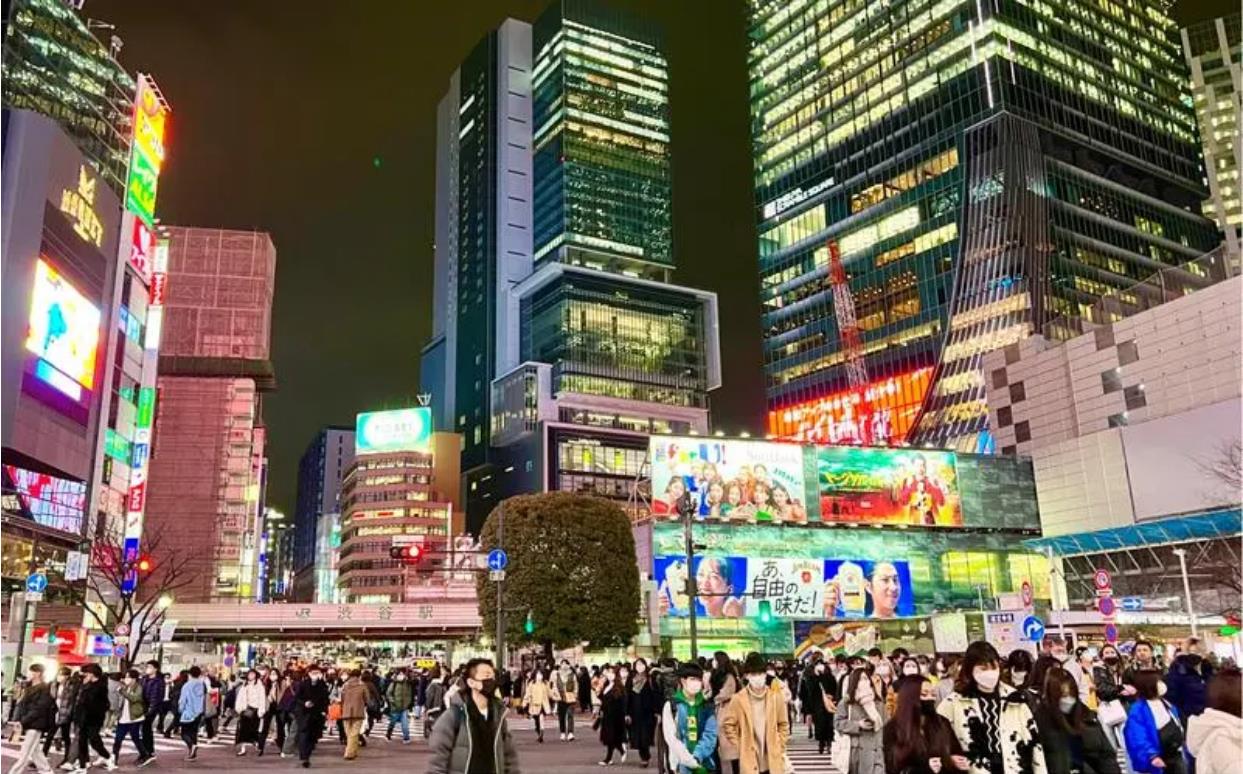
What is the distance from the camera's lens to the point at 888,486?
189 feet

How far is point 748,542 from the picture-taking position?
5381cm

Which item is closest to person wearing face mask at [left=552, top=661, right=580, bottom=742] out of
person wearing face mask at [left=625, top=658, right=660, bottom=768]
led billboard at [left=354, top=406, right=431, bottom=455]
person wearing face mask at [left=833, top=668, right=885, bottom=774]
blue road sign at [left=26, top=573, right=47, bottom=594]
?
person wearing face mask at [left=625, top=658, right=660, bottom=768]

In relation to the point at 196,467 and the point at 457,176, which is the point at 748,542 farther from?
the point at 457,176

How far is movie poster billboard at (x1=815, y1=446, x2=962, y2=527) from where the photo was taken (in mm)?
56188

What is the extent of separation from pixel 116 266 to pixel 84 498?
13635mm

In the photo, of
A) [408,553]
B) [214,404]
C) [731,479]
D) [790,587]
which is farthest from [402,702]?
[214,404]

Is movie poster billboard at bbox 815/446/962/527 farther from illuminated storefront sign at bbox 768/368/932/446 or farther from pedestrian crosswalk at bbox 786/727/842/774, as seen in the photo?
pedestrian crosswalk at bbox 786/727/842/774

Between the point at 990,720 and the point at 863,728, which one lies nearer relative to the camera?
the point at 990,720

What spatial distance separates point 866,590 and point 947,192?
180 ft

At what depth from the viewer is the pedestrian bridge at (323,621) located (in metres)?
63.2

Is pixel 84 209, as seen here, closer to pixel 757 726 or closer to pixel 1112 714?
Result: pixel 757 726

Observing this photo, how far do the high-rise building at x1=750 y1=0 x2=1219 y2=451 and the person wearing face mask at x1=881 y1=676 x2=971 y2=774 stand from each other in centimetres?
8187

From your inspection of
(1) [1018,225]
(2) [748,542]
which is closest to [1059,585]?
(2) [748,542]

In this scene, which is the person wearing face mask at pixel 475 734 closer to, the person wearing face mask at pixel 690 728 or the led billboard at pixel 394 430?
the person wearing face mask at pixel 690 728
